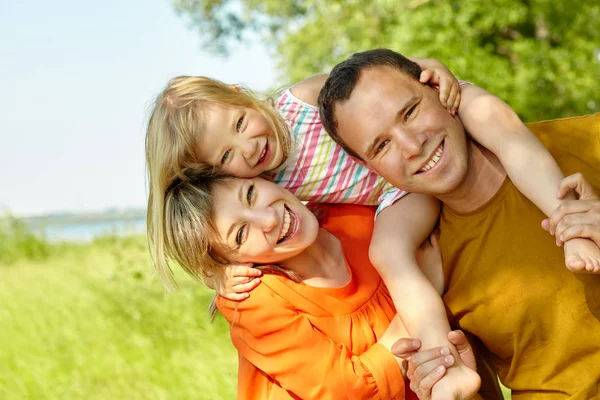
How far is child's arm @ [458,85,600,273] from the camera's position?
222 centimetres

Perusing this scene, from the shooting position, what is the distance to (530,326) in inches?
93.2

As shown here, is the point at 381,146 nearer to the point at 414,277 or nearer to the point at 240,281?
the point at 414,277

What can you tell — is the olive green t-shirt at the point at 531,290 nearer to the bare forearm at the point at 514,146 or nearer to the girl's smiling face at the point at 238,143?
the bare forearm at the point at 514,146

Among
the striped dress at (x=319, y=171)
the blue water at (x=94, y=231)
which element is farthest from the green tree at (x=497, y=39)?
the striped dress at (x=319, y=171)

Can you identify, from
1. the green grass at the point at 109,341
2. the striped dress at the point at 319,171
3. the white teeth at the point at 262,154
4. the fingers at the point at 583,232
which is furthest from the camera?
the green grass at the point at 109,341

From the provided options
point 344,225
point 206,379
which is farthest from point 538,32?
point 344,225

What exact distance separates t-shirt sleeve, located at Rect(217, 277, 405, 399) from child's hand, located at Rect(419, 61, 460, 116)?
31.5 inches

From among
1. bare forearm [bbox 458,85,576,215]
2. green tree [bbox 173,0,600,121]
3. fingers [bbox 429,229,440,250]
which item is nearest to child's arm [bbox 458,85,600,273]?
bare forearm [bbox 458,85,576,215]

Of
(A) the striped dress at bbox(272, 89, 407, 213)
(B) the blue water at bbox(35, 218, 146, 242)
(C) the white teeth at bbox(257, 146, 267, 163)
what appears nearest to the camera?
(C) the white teeth at bbox(257, 146, 267, 163)

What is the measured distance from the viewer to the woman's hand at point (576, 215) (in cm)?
206

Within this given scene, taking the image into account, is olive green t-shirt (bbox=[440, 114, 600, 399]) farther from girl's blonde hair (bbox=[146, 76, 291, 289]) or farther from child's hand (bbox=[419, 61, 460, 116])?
girl's blonde hair (bbox=[146, 76, 291, 289])

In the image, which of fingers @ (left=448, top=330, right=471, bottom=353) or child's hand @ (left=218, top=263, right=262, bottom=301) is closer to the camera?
fingers @ (left=448, top=330, right=471, bottom=353)

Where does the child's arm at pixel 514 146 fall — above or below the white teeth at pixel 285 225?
above

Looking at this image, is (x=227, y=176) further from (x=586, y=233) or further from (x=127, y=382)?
(x=127, y=382)
